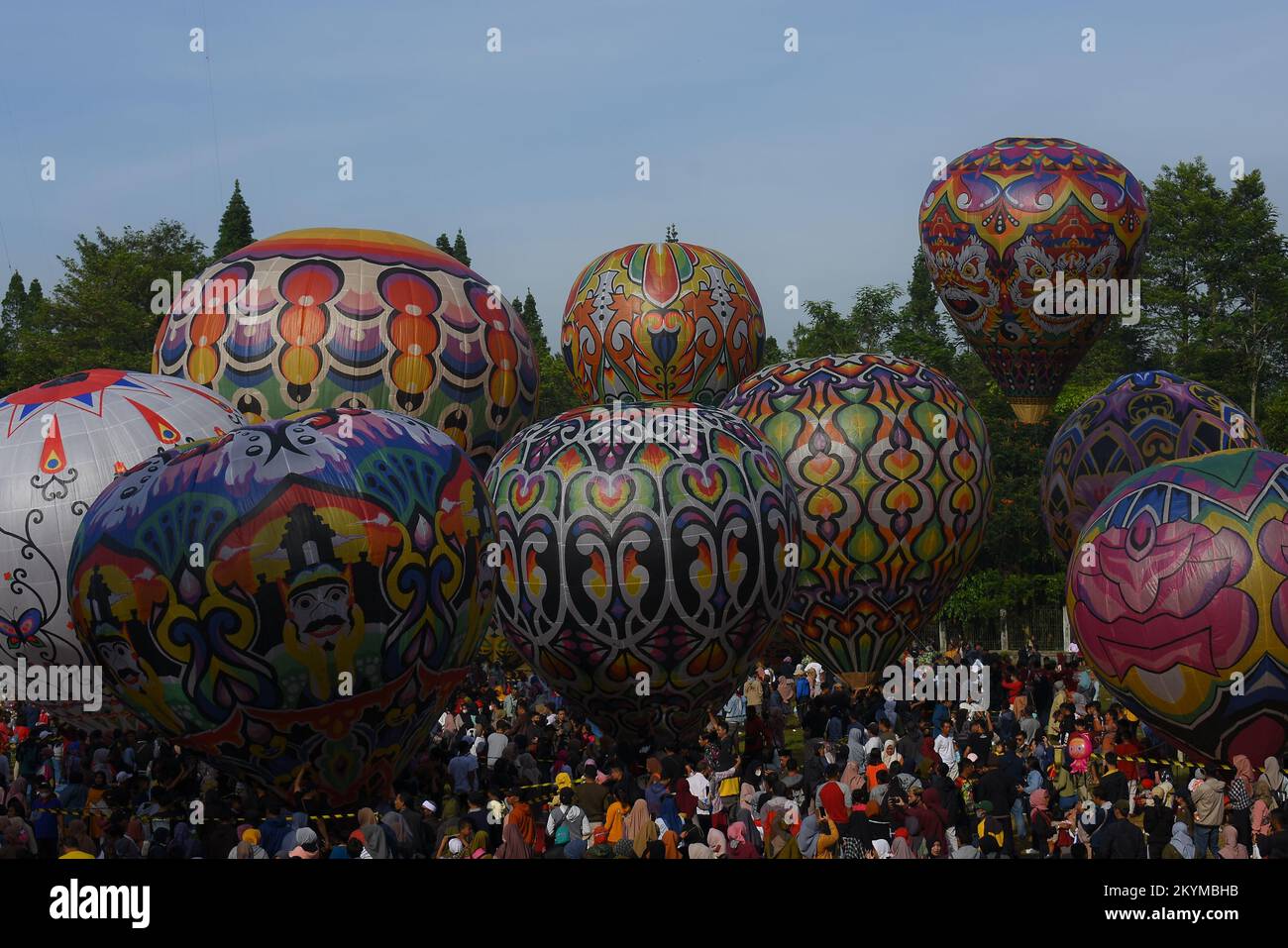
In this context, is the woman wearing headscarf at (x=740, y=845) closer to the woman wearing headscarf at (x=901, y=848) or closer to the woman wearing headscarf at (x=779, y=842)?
the woman wearing headscarf at (x=779, y=842)

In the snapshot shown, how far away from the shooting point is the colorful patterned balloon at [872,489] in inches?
1282

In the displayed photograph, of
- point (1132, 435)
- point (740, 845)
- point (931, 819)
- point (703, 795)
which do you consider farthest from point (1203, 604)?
point (1132, 435)

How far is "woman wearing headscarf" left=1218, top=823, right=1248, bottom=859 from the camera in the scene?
1731cm

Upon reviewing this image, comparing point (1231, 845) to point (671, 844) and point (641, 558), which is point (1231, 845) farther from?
point (641, 558)

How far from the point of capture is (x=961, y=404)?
34.1 m

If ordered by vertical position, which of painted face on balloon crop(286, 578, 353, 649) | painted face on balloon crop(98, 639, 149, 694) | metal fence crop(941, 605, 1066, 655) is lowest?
metal fence crop(941, 605, 1066, 655)

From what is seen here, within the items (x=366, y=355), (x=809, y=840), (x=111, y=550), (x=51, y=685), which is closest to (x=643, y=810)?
(x=809, y=840)

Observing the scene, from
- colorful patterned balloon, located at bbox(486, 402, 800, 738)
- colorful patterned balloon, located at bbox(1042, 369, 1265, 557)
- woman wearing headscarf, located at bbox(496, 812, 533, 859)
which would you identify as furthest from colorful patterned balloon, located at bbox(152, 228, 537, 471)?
colorful patterned balloon, located at bbox(1042, 369, 1265, 557)

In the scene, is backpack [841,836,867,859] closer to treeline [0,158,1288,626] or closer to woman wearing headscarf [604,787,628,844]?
woman wearing headscarf [604,787,628,844]

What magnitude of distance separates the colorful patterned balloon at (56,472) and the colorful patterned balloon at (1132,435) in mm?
20594

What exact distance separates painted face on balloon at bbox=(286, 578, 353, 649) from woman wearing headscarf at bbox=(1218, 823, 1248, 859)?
9.56m

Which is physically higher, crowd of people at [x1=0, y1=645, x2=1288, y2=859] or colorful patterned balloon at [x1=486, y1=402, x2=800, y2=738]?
colorful patterned balloon at [x1=486, y1=402, x2=800, y2=738]

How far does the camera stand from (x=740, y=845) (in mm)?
17516

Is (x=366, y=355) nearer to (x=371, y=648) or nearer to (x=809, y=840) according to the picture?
(x=371, y=648)
